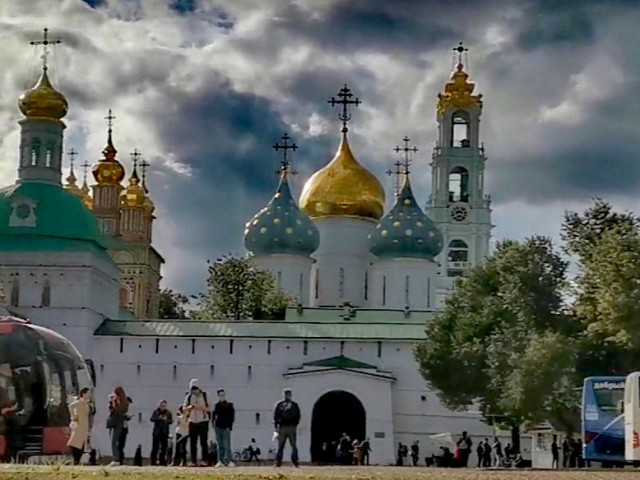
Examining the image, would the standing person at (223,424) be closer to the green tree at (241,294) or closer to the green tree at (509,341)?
the green tree at (509,341)

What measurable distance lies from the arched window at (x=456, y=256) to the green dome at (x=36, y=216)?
39562 mm

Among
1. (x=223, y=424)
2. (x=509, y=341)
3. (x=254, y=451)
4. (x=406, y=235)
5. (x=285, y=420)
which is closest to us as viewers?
(x=285, y=420)

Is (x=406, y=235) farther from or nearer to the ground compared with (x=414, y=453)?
farther from the ground

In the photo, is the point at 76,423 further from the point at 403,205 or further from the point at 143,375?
the point at 403,205

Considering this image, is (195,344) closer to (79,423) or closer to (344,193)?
(344,193)

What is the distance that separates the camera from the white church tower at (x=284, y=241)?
76812 millimetres

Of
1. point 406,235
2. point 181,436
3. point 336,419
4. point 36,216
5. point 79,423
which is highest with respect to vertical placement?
point 406,235

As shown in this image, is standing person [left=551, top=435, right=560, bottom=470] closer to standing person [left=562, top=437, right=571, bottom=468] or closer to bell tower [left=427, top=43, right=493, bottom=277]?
standing person [left=562, top=437, right=571, bottom=468]

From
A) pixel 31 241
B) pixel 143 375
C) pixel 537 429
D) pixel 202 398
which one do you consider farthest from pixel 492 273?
pixel 202 398

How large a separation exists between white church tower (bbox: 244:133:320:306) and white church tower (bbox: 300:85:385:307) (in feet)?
7.25

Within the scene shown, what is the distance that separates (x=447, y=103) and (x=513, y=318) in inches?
2054

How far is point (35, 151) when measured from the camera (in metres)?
61.6

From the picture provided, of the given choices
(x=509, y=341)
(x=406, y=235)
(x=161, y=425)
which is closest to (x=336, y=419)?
(x=509, y=341)

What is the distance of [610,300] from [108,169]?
185ft
